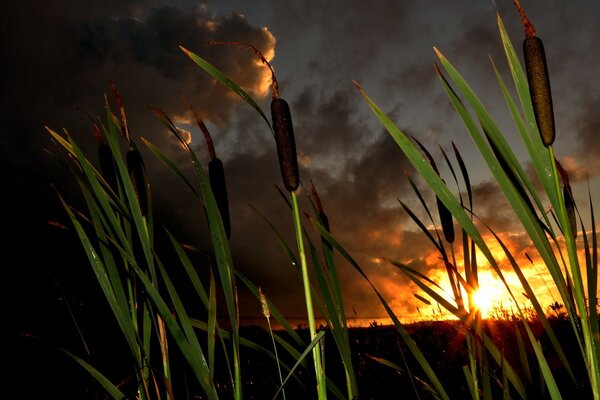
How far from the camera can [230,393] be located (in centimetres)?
501

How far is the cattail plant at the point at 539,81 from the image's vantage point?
922 mm

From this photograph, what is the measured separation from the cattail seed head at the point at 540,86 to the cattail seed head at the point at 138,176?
2.93 feet

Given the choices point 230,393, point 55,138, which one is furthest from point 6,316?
point 55,138

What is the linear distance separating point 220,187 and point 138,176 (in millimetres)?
250

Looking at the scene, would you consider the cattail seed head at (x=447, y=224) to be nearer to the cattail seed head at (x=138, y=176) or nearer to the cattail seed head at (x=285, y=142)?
the cattail seed head at (x=285, y=142)

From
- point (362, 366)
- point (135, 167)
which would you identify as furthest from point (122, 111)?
point (362, 366)

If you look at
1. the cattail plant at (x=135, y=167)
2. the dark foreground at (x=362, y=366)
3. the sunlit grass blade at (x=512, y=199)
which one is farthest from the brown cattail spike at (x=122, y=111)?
the dark foreground at (x=362, y=366)

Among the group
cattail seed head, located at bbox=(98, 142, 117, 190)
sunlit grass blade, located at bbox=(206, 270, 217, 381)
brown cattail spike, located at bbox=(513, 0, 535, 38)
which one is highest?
brown cattail spike, located at bbox=(513, 0, 535, 38)

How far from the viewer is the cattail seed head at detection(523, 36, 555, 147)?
92 cm

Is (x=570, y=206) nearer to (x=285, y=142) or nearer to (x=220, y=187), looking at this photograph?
(x=285, y=142)

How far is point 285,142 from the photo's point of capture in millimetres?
947

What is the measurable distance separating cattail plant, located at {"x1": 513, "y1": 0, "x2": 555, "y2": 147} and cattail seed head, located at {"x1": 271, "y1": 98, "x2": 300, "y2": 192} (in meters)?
0.47

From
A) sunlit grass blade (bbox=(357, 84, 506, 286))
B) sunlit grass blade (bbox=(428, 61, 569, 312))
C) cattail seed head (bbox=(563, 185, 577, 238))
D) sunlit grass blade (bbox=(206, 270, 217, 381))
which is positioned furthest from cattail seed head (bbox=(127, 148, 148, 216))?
cattail seed head (bbox=(563, 185, 577, 238))

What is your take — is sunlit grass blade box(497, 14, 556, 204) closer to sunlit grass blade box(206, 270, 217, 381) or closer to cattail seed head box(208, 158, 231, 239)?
cattail seed head box(208, 158, 231, 239)
